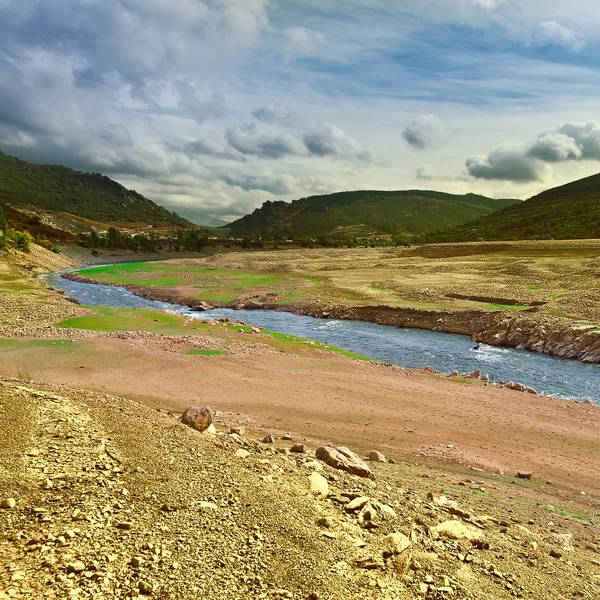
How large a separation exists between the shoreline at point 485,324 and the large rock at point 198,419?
28704mm

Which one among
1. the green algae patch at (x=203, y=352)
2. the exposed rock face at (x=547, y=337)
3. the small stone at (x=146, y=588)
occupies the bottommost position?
the green algae patch at (x=203, y=352)

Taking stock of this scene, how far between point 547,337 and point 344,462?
28884 millimetres

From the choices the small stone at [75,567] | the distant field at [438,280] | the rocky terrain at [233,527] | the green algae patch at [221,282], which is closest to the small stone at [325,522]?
the rocky terrain at [233,527]

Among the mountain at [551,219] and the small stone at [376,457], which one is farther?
the mountain at [551,219]

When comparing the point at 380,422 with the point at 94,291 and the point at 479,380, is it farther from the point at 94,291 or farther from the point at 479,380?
the point at 94,291

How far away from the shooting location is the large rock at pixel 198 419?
14.6 m

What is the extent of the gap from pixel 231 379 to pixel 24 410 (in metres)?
12.7

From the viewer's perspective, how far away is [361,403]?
21188 mm

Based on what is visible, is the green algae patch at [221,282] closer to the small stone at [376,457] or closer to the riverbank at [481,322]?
the riverbank at [481,322]

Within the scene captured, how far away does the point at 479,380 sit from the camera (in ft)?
87.5

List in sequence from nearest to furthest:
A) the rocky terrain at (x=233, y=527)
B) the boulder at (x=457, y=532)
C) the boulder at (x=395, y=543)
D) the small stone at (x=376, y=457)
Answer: the rocky terrain at (x=233, y=527), the boulder at (x=395, y=543), the boulder at (x=457, y=532), the small stone at (x=376, y=457)

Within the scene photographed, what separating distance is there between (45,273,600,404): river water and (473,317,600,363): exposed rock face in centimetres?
99

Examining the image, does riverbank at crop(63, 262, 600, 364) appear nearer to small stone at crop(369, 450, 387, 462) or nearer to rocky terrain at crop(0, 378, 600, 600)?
small stone at crop(369, 450, 387, 462)

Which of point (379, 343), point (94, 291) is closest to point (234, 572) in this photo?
point (379, 343)
